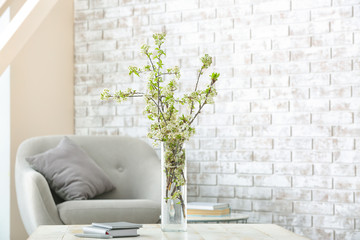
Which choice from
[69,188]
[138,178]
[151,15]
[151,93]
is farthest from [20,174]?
[151,15]

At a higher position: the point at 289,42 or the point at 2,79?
the point at 289,42

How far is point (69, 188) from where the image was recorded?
3006mm

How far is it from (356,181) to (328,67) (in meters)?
0.72

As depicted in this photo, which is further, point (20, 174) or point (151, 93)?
point (20, 174)

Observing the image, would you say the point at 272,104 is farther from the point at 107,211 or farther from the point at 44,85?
the point at 44,85

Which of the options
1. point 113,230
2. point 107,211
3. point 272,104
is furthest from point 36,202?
point 272,104

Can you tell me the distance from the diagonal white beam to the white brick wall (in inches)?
26.4

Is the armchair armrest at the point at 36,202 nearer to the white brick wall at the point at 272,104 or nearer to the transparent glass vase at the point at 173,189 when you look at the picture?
the transparent glass vase at the point at 173,189

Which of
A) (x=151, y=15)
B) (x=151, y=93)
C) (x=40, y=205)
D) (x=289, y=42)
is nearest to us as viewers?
(x=151, y=93)

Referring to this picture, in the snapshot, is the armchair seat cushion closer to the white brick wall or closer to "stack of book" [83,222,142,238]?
"stack of book" [83,222,142,238]

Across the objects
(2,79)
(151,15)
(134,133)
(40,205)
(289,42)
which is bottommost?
(40,205)

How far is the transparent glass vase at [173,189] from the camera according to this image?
1841mm

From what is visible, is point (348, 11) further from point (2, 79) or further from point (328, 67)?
point (2, 79)

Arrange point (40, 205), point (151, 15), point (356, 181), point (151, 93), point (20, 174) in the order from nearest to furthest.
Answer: point (151, 93) → point (40, 205) → point (20, 174) → point (356, 181) → point (151, 15)
